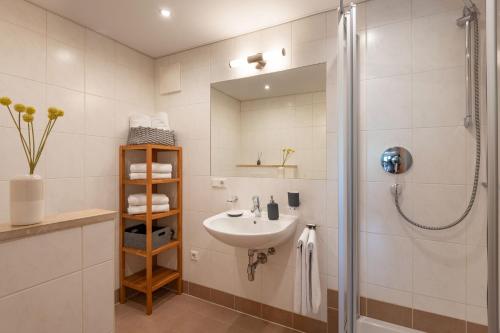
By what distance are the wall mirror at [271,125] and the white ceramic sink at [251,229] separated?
36cm

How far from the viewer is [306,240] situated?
1530 mm

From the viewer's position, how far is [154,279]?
212 centimetres

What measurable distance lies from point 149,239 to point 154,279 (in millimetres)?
407

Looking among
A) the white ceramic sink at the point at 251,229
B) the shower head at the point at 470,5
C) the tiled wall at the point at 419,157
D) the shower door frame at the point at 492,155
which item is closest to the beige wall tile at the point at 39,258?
the white ceramic sink at the point at 251,229

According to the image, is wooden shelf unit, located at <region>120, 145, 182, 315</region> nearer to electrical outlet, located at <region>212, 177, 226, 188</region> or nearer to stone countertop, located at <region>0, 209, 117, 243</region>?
electrical outlet, located at <region>212, 177, 226, 188</region>

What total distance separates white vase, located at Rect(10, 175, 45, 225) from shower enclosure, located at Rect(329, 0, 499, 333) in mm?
1129

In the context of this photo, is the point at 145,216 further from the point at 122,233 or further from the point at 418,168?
the point at 418,168

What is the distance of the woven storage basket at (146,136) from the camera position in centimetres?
205

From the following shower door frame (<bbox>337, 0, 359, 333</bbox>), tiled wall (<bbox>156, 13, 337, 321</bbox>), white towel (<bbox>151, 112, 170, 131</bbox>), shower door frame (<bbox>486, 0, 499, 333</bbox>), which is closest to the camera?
shower door frame (<bbox>486, 0, 499, 333</bbox>)

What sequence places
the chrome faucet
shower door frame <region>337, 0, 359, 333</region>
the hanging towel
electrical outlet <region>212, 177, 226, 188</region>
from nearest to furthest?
shower door frame <region>337, 0, 359, 333</region> < the hanging towel < the chrome faucet < electrical outlet <region>212, 177, 226, 188</region>

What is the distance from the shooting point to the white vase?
79 cm

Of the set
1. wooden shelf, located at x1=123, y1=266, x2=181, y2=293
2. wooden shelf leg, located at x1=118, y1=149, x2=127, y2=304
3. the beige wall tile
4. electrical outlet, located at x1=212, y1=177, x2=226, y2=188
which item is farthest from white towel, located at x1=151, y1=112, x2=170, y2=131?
the beige wall tile

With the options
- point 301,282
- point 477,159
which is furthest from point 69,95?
point 477,159

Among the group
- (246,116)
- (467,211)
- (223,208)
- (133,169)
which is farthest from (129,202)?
(467,211)
